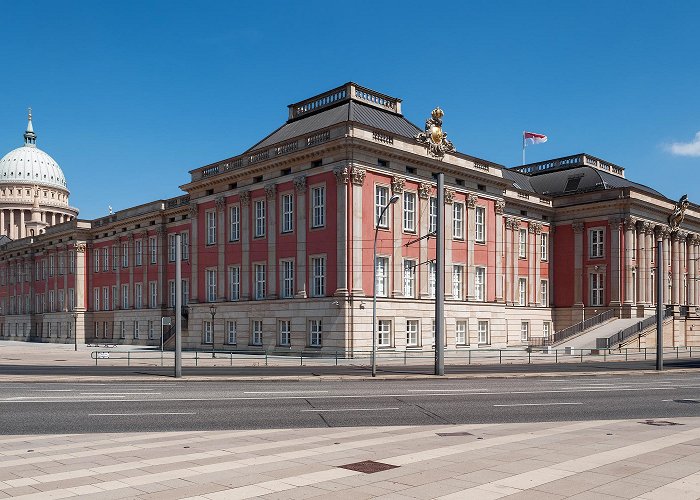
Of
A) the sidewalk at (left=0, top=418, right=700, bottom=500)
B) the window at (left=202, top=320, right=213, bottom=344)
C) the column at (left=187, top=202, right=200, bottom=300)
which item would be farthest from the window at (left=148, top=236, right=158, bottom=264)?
the sidewalk at (left=0, top=418, right=700, bottom=500)

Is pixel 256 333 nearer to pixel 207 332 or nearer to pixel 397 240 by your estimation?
pixel 207 332

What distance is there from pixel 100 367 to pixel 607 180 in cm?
5301

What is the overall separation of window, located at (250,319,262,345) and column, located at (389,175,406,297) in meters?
11.4

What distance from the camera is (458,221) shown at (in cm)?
5594

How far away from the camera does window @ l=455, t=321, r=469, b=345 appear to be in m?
54.8

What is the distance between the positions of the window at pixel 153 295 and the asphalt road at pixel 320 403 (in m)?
46.4

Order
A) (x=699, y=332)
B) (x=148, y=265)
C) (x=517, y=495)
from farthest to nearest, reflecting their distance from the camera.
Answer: (x=148, y=265), (x=699, y=332), (x=517, y=495)

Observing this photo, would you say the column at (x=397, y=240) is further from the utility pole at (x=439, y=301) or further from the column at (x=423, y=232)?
the utility pole at (x=439, y=301)

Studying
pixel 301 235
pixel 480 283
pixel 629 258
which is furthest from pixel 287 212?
pixel 629 258

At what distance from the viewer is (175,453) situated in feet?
42.3

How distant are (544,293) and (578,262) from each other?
458 centimetres

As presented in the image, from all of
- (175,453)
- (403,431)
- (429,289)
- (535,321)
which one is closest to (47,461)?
(175,453)

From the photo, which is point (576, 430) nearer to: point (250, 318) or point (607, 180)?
point (250, 318)

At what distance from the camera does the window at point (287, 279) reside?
51344 mm
